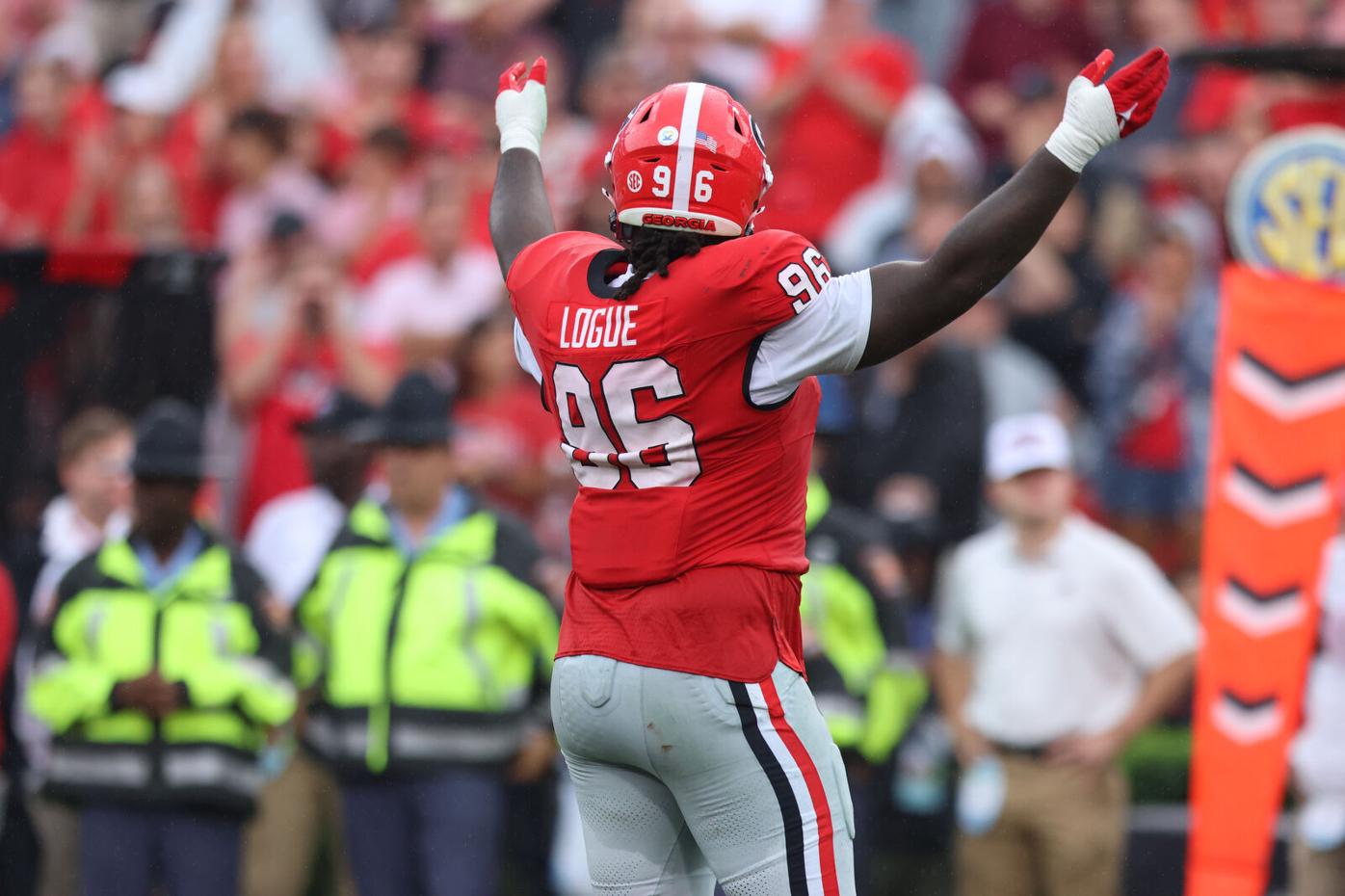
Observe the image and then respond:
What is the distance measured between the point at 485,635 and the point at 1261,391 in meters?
3.14

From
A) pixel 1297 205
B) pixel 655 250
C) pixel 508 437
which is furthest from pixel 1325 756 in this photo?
pixel 655 250

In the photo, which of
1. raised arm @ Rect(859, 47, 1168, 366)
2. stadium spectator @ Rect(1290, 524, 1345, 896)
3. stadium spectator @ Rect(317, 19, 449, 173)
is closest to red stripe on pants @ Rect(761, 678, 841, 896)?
raised arm @ Rect(859, 47, 1168, 366)

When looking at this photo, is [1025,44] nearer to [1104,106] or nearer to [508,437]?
[508,437]

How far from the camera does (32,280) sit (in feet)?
30.5

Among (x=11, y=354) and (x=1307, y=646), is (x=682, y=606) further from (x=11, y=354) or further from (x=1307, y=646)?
(x=11, y=354)

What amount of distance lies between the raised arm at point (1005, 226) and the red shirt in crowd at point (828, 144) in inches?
286

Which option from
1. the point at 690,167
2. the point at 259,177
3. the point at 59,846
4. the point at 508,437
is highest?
the point at 259,177

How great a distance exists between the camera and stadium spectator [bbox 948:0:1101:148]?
12070 mm

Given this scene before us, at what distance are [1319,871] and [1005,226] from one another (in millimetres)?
4691

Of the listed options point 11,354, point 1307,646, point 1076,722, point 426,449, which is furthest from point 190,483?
point 1307,646

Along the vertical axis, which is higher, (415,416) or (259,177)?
(259,177)

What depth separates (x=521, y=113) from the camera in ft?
17.1

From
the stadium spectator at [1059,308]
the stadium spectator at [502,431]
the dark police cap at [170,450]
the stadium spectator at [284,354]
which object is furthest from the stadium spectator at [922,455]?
the dark police cap at [170,450]

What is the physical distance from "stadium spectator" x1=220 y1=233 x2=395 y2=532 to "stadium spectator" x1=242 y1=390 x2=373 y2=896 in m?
0.34
